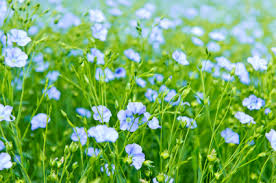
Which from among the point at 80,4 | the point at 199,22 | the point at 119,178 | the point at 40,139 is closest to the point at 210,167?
the point at 119,178

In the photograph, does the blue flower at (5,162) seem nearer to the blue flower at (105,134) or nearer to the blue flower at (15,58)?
the blue flower at (105,134)

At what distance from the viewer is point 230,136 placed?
5.71 ft

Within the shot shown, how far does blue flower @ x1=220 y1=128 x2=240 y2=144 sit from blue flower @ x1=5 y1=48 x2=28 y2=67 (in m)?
1.09

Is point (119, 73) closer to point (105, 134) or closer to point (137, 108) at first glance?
point (137, 108)

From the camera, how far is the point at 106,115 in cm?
147

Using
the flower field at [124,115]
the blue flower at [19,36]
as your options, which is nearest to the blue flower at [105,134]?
the flower field at [124,115]

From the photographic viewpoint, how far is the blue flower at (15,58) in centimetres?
156

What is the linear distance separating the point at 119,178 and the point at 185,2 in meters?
4.39

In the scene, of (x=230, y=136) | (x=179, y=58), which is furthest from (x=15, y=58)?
(x=230, y=136)

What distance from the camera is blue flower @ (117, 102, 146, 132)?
1.42 m

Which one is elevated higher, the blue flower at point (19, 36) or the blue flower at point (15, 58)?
the blue flower at point (19, 36)

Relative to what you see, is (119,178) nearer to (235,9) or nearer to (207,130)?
(207,130)

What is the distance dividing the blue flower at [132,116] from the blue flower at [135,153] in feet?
0.24

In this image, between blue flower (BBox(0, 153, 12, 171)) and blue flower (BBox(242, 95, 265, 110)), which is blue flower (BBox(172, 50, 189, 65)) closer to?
blue flower (BBox(242, 95, 265, 110))
